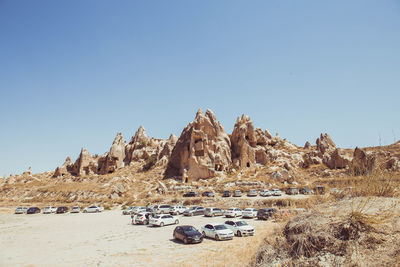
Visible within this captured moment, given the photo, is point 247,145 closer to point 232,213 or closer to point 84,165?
point 232,213

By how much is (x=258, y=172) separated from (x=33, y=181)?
74.2 m

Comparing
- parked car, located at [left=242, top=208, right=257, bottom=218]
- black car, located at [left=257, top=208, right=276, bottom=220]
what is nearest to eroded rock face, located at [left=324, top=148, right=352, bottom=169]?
parked car, located at [left=242, top=208, right=257, bottom=218]

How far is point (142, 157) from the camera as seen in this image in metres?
85.1

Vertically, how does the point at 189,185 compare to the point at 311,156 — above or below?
below

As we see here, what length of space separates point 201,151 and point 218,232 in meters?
43.5

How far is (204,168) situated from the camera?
197 ft

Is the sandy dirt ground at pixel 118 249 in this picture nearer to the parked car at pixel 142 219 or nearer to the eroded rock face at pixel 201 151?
the parked car at pixel 142 219

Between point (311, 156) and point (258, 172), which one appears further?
point (311, 156)

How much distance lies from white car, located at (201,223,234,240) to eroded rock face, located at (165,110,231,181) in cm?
3892

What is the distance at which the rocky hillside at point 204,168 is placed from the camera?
181 feet

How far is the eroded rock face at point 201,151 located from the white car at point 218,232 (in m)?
38.9

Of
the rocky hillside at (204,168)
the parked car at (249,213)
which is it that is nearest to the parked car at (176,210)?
the parked car at (249,213)

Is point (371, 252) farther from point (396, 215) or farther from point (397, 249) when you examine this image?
point (396, 215)

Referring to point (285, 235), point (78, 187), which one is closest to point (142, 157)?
point (78, 187)
